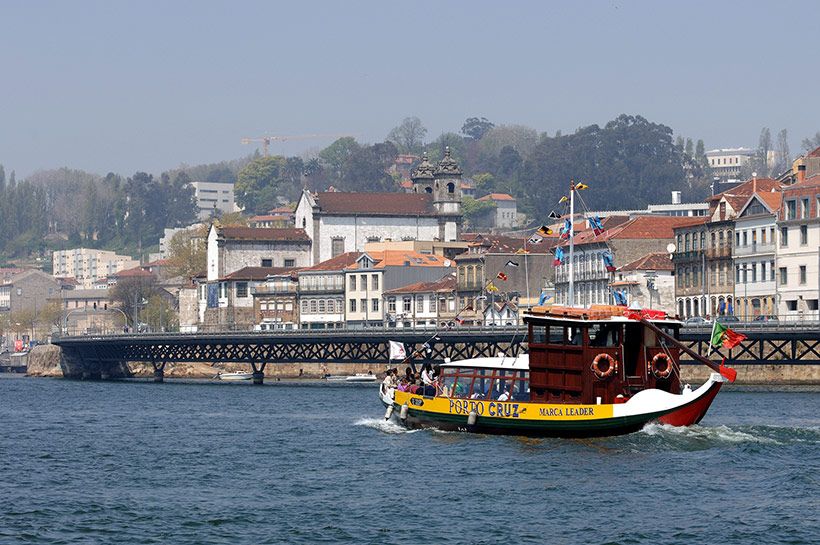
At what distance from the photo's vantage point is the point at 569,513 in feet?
154

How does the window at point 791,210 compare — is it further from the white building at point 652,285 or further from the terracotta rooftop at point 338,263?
the terracotta rooftop at point 338,263

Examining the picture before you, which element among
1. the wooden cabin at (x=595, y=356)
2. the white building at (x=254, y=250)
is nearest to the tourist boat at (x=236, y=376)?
the white building at (x=254, y=250)

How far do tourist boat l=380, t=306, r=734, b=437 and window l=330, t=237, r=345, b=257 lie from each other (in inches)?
5279

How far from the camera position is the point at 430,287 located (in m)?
168

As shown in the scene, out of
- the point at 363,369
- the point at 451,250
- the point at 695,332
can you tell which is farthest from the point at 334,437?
the point at 451,250

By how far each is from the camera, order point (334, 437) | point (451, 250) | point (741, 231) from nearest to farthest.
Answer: point (334, 437) < point (741, 231) < point (451, 250)

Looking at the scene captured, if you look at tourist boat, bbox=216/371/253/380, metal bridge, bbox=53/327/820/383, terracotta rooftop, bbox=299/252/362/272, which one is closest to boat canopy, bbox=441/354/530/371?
metal bridge, bbox=53/327/820/383

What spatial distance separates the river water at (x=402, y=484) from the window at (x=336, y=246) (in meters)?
119

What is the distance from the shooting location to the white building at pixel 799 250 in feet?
406

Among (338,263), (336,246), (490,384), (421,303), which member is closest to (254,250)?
(336,246)

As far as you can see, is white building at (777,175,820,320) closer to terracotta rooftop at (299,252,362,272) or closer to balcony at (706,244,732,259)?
balcony at (706,244,732,259)

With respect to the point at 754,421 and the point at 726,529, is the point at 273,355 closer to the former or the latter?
the point at 754,421

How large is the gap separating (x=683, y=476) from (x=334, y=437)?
20370 mm

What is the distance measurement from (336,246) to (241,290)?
1431 centimetres
